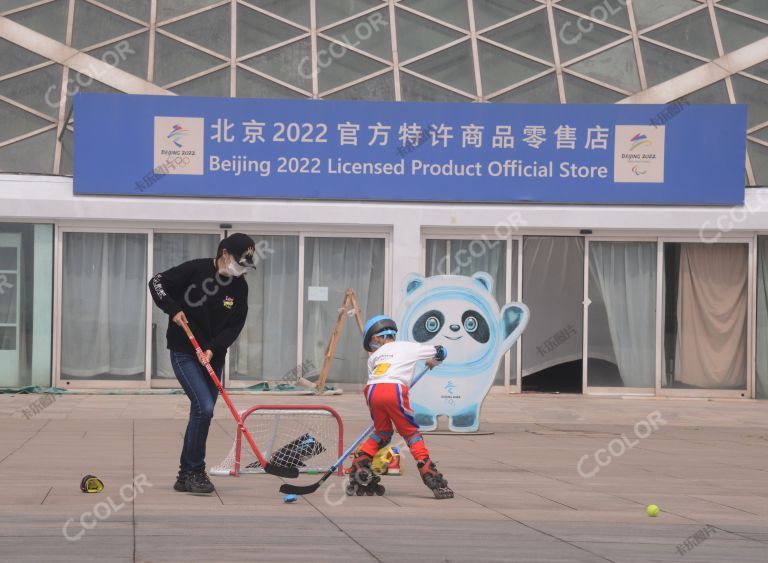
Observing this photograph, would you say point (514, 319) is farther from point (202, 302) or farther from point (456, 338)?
point (202, 302)

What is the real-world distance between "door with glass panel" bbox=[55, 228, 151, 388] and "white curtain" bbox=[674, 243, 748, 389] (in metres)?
8.60

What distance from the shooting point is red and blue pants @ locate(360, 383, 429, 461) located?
8.65m

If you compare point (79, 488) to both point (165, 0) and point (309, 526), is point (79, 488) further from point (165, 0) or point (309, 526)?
point (165, 0)

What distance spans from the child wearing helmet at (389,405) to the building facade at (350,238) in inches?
383

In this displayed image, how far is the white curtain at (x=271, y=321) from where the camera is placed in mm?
19250

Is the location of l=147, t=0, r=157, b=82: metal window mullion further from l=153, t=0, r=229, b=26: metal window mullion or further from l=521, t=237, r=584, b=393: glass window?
l=521, t=237, r=584, b=393: glass window

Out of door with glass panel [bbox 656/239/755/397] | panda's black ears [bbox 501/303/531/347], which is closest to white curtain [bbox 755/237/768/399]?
door with glass panel [bbox 656/239/755/397]

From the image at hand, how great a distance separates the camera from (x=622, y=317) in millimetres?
19562

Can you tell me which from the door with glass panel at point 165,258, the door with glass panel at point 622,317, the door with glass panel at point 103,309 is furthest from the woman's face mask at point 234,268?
the door with glass panel at point 622,317

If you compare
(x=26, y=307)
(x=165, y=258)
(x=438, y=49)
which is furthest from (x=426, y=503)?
(x=438, y=49)

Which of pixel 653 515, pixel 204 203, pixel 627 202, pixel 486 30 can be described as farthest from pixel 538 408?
pixel 653 515

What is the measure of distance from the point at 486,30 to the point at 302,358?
7.12 meters

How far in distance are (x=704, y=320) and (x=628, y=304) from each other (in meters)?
1.25

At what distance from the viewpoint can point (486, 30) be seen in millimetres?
21984
